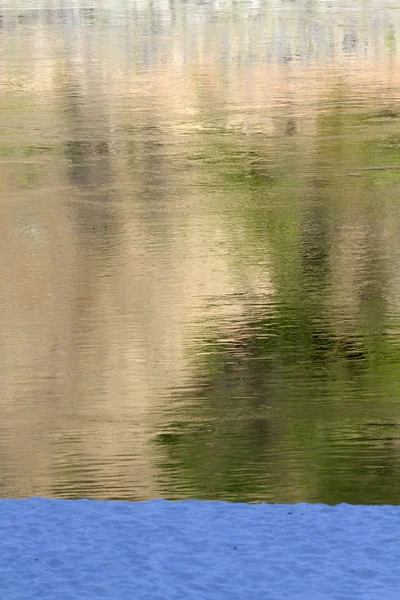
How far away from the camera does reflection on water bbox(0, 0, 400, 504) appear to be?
6.91 meters

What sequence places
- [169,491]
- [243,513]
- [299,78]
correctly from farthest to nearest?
[299,78] < [169,491] < [243,513]

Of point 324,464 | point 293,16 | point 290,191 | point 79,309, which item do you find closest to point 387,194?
point 290,191

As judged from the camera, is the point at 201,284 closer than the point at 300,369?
No

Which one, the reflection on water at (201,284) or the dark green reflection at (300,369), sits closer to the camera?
the dark green reflection at (300,369)

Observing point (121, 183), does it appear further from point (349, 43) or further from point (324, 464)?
point (349, 43)

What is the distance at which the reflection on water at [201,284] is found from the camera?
6910 millimetres

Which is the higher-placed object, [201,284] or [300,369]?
[201,284]

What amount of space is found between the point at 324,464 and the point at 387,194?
6410 millimetres

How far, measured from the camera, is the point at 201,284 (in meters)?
9.93

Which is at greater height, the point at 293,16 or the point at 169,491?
the point at 293,16

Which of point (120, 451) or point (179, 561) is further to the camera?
point (120, 451)

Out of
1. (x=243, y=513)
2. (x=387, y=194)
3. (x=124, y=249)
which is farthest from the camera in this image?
(x=387, y=194)

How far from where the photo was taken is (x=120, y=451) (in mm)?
6977

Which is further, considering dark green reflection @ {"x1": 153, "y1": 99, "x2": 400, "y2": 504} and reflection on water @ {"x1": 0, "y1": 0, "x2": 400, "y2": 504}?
reflection on water @ {"x1": 0, "y1": 0, "x2": 400, "y2": 504}
